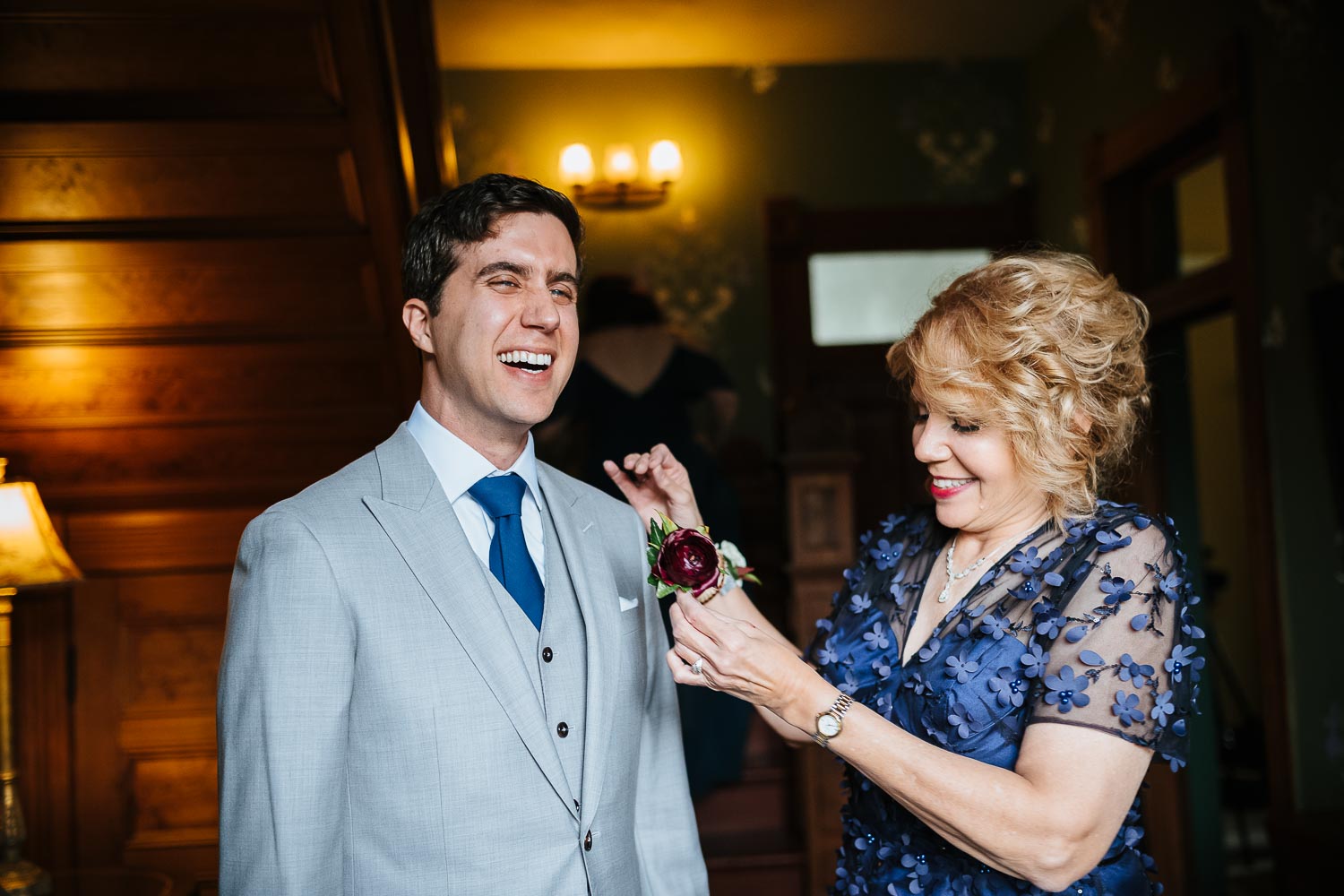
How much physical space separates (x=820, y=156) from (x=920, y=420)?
4.37 metres

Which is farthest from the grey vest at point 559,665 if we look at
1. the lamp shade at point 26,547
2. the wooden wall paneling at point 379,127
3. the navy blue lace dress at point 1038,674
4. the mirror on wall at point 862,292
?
the mirror on wall at point 862,292

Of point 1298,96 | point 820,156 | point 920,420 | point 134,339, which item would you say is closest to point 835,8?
point 820,156

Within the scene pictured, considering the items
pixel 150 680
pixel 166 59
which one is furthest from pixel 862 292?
pixel 166 59

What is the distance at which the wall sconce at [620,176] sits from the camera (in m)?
5.66

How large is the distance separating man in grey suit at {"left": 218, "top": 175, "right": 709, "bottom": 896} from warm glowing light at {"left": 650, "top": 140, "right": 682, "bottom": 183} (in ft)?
13.6

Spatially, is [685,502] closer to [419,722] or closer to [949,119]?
[419,722]

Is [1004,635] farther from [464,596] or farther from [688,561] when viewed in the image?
[464,596]

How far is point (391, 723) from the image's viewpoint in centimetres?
136

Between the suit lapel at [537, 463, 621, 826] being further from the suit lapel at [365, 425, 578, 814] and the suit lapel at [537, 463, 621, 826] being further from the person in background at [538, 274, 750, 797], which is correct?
the person in background at [538, 274, 750, 797]

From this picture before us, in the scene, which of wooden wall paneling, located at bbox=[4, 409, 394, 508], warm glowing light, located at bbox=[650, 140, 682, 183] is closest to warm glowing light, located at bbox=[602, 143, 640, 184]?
warm glowing light, located at bbox=[650, 140, 682, 183]

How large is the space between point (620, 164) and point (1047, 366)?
4.33 m

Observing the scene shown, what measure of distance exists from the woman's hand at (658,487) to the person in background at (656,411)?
6.06ft

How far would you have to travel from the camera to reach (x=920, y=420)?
1.82 metres

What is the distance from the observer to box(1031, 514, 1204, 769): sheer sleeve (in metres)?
1.48
